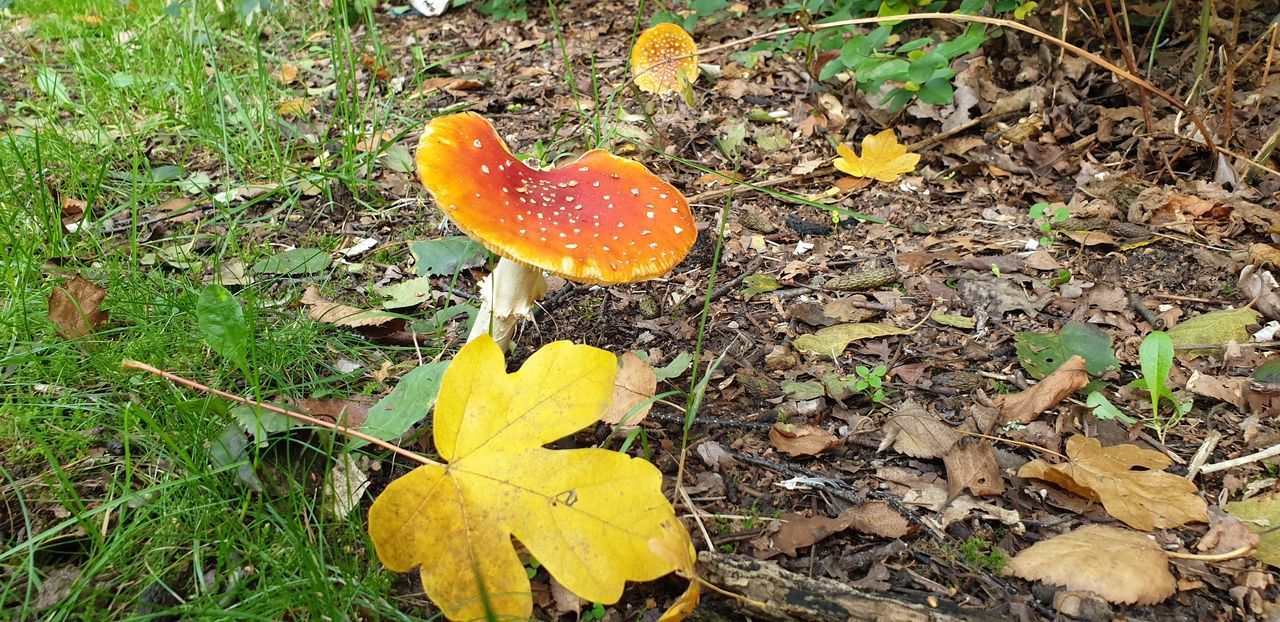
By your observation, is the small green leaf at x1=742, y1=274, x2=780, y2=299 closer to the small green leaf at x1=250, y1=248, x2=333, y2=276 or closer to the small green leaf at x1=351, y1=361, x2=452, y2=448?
the small green leaf at x1=351, y1=361, x2=452, y2=448

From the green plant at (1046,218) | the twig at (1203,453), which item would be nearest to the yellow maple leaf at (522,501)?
the twig at (1203,453)

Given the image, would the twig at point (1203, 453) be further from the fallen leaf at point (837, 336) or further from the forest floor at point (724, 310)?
the fallen leaf at point (837, 336)

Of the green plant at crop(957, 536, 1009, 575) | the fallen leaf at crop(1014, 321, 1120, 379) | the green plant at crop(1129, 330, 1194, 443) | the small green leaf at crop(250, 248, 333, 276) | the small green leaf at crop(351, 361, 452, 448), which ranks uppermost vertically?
the small green leaf at crop(351, 361, 452, 448)

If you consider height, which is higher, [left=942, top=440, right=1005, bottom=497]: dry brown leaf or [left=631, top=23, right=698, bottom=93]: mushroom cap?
[left=631, top=23, right=698, bottom=93]: mushroom cap

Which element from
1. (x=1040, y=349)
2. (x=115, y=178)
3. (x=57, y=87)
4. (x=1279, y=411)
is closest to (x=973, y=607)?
(x=1040, y=349)

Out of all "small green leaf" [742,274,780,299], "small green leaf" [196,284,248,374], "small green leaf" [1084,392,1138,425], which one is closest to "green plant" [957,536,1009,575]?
"small green leaf" [1084,392,1138,425]

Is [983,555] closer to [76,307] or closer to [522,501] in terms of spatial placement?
[522,501]
